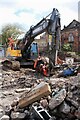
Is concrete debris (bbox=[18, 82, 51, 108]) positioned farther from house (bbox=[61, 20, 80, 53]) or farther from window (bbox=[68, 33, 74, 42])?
window (bbox=[68, 33, 74, 42])

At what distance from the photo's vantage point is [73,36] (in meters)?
35.8

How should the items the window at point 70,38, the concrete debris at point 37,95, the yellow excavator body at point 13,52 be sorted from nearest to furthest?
1. the concrete debris at point 37,95
2. the yellow excavator body at point 13,52
3. the window at point 70,38

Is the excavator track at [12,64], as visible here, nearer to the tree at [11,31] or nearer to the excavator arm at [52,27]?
the excavator arm at [52,27]

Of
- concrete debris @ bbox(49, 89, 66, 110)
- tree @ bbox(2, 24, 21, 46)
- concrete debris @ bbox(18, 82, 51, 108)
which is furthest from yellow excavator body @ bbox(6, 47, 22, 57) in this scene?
tree @ bbox(2, 24, 21, 46)

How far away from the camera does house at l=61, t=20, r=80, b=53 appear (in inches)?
1384

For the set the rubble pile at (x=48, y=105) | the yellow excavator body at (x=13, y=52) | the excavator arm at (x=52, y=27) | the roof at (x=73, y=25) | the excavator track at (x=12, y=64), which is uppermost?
the roof at (x=73, y=25)

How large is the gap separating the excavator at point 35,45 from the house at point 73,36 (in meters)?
17.8

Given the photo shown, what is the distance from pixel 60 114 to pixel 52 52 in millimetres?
7424

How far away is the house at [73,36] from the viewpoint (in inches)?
1384

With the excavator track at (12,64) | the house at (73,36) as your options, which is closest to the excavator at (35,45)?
the excavator track at (12,64)

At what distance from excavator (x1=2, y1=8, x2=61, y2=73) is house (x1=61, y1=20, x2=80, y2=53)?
17778mm

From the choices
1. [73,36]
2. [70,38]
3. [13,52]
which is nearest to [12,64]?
[13,52]

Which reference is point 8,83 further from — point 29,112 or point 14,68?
point 29,112

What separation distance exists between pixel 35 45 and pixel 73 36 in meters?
19.5
